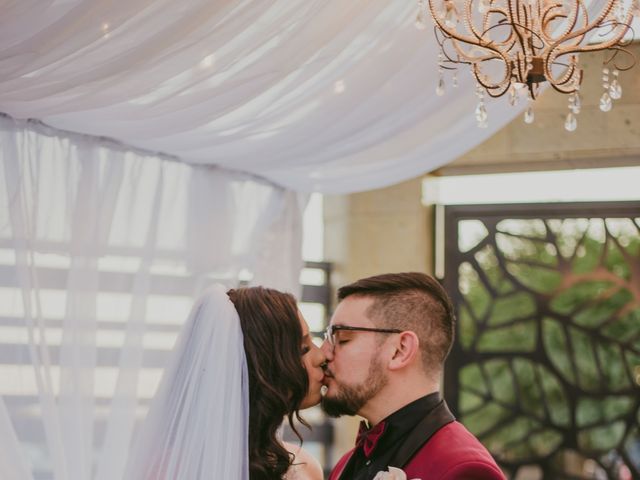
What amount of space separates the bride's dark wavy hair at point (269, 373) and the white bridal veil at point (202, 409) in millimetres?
55

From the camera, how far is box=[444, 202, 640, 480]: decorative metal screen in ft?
15.6

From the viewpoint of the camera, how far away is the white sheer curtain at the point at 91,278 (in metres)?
2.66

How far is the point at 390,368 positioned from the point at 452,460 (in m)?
0.32

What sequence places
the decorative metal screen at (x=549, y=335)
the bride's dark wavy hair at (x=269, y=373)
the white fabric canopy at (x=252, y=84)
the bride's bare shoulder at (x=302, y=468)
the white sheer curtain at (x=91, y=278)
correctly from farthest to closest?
the decorative metal screen at (x=549, y=335), the bride's bare shoulder at (x=302, y=468), the white sheer curtain at (x=91, y=278), the bride's dark wavy hair at (x=269, y=373), the white fabric canopy at (x=252, y=84)

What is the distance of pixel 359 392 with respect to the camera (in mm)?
2527

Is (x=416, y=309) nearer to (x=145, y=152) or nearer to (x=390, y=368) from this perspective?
(x=390, y=368)

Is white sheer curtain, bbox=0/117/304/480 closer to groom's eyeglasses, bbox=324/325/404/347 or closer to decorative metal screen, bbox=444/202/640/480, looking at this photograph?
groom's eyeglasses, bbox=324/325/404/347

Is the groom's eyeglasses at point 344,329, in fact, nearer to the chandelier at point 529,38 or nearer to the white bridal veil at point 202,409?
the white bridal veil at point 202,409

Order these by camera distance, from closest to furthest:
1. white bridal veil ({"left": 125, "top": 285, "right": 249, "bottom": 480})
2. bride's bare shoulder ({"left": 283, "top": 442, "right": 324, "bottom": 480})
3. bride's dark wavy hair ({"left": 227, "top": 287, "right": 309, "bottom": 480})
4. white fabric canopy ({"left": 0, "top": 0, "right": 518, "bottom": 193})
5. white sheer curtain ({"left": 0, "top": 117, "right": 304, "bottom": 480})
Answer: white fabric canopy ({"left": 0, "top": 0, "right": 518, "bottom": 193}) → white bridal veil ({"left": 125, "top": 285, "right": 249, "bottom": 480}) → bride's dark wavy hair ({"left": 227, "top": 287, "right": 309, "bottom": 480}) → white sheer curtain ({"left": 0, "top": 117, "right": 304, "bottom": 480}) → bride's bare shoulder ({"left": 283, "top": 442, "right": 324, "bottom": 480})

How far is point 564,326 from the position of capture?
4.93 m

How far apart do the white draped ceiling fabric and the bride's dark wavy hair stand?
57 cm

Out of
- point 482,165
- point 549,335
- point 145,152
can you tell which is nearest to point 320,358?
point 145,152

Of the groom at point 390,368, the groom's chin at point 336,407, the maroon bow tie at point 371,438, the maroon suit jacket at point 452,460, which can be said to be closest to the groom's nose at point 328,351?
the groom at point 390,368

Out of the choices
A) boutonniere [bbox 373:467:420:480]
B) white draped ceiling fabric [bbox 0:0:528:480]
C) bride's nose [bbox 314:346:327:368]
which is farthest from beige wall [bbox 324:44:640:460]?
boutonniere [bbox 373:467:420:480]
